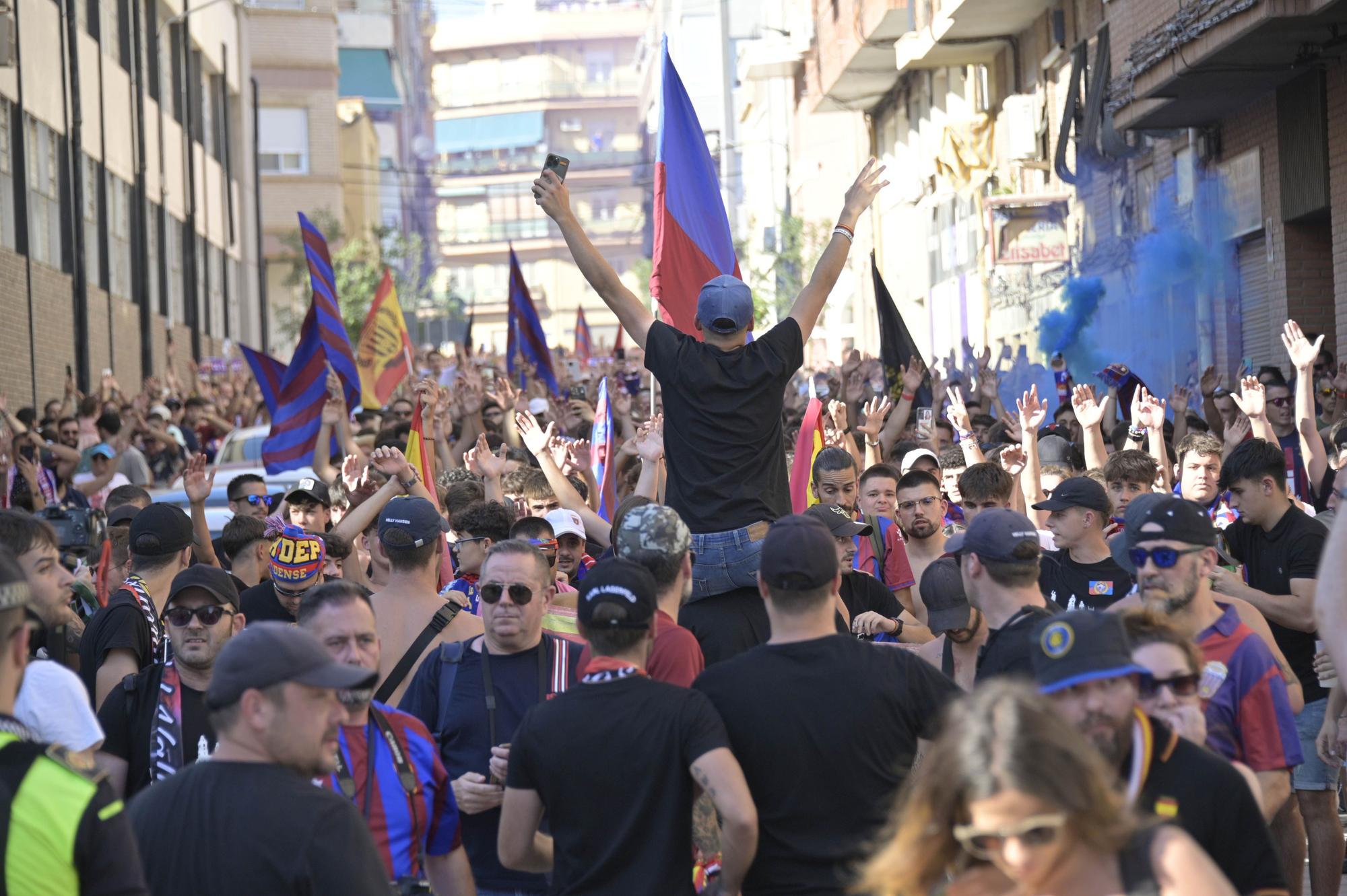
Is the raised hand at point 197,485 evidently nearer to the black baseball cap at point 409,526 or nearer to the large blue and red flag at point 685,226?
the large blue and red flag at point 685,226

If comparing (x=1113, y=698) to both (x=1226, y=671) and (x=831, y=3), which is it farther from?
(x=831, y=3)

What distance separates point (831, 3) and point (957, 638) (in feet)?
98.1

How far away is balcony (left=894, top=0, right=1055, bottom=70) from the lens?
2528cm

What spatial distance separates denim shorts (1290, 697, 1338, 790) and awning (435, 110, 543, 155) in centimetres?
17060

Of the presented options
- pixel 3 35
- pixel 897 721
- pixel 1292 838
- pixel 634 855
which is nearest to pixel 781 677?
pixel 897 721

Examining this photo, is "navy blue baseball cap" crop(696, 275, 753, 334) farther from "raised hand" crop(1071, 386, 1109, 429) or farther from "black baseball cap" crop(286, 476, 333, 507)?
"raised hand" crop(1071, 386, 1109, 429)

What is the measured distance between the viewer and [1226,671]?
207 inches

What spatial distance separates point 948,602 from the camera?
240 inches

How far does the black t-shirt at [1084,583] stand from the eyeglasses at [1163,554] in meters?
1.53

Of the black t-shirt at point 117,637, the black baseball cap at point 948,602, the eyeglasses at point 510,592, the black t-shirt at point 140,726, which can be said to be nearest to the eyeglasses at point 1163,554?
the black baseball cap at point 948,602

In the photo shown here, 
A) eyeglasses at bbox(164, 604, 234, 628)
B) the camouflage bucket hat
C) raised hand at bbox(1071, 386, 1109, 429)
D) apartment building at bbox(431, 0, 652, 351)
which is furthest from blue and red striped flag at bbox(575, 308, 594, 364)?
apartment building at bbox(431, 0, 652, 351)

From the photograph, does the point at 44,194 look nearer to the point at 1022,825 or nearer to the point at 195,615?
the point at 195,615

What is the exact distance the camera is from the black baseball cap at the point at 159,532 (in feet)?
23.3

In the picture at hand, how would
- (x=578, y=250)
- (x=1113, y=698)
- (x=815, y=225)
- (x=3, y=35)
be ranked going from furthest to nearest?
(x=815, y=225)
(x=3, y=35)
(x=578, y=250)
(x=1113, y=698)
